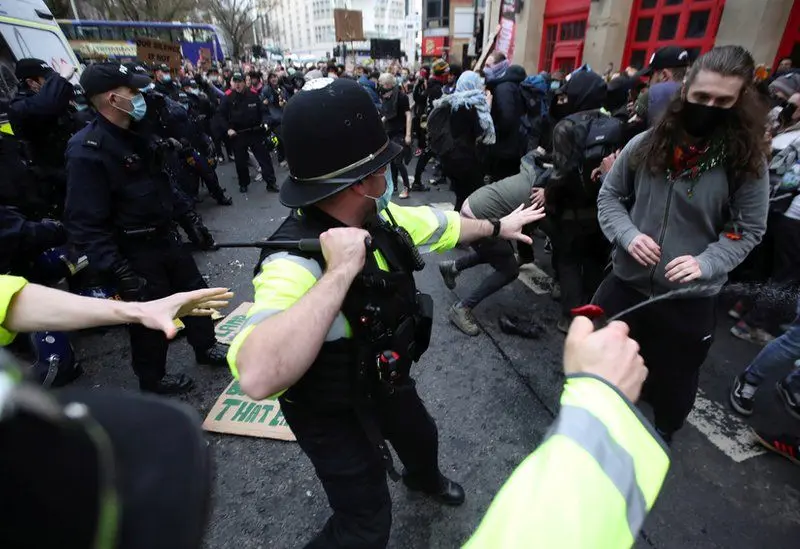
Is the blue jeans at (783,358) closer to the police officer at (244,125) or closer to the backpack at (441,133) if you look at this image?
the backpack at (441,133)

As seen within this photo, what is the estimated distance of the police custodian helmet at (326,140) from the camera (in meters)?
1.41

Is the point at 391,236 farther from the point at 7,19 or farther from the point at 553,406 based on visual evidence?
the point at 7,19

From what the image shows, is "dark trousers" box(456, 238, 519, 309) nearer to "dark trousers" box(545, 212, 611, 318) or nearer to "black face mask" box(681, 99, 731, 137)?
"dark trousers" box(545, 212, 611, 318)

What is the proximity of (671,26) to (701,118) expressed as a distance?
10009 millimetres

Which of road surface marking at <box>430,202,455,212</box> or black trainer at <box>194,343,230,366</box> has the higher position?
black trainer at <box>194,343,230,366</box>

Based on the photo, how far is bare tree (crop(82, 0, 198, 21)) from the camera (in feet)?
100

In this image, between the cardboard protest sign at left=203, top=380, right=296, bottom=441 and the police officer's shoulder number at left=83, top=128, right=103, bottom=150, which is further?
the cardboard protest sign at left=203, top=380, right=296, bottom=441

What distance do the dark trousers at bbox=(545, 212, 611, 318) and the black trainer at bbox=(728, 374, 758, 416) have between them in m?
1.17

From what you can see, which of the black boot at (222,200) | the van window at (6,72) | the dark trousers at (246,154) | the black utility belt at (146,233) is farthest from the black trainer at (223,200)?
the black utility belt at (146,233)

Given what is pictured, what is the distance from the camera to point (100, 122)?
8.88 ft

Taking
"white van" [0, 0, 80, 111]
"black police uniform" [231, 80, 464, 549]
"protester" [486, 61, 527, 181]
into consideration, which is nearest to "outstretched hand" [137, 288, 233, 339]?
"black police uniform" [231, 80, 464, 549]

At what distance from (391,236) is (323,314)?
1.68 feet

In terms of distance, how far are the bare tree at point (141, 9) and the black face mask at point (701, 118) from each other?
39398mm

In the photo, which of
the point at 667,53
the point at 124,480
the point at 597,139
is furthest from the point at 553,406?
the point at 667,53
